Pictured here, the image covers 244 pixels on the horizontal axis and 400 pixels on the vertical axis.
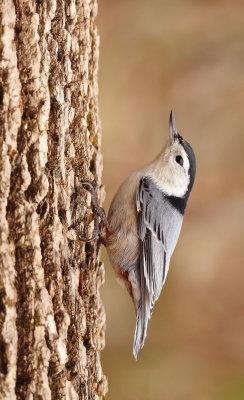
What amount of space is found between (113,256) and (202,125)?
1290 millimetres

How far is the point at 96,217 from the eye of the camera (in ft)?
6.89

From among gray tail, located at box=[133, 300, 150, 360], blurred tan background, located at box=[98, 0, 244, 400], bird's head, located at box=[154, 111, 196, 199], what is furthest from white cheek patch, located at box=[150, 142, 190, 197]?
blurred tan background, located at box=[98, 0, 244, 400]

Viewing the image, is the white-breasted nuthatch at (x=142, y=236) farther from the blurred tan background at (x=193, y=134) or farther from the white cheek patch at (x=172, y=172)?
the blurred tan background at (x=193, y=134)

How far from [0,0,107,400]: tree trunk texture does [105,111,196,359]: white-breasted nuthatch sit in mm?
360

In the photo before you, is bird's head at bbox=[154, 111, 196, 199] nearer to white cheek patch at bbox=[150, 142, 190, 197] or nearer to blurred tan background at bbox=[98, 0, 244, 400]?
white cheek patch at bbox=[150, 142, 190, 197]

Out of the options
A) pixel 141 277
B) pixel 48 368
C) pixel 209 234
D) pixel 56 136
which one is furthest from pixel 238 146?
pixel 48 368

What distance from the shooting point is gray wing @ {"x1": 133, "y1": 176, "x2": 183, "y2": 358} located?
2260 millimetres

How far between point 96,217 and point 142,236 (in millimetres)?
278

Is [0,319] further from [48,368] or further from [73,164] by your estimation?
[73,164]

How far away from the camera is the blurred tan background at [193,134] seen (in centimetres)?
331

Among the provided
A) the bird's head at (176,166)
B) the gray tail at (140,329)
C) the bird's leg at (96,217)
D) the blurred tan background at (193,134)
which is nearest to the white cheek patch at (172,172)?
the bird's head at (176,166)

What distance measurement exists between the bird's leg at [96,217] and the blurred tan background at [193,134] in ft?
3.77

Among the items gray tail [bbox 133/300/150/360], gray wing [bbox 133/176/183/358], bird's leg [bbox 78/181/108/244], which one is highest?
bird's leg [bbox 78/181/108/244]

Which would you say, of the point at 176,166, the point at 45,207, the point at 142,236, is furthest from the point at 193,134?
the point at 45,207
